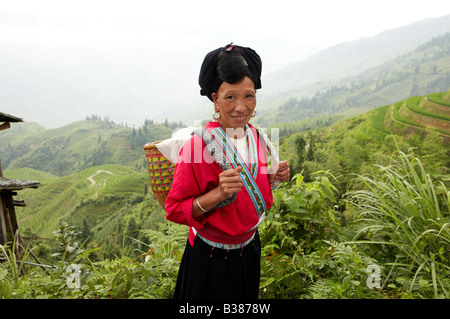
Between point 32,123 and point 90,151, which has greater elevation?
point 32,123

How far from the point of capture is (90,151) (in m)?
61.5

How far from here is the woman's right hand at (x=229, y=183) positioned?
1.06m

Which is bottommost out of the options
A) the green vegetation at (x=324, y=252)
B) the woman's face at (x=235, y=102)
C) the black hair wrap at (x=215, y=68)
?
the green vegetation at (x=324, y=252)

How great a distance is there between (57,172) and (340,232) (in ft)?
224

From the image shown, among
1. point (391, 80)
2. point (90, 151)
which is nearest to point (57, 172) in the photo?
point (90, 151)

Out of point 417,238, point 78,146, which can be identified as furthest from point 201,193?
point 78,146

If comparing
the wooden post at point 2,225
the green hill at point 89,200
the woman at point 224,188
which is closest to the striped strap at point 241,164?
the woman at point 224,188

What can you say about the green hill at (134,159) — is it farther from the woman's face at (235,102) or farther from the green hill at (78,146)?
the woman's face at (235,102)

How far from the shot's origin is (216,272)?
1287mm

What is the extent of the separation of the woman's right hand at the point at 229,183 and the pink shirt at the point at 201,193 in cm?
12

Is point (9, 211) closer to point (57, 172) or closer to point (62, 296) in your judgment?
point (62, 296)

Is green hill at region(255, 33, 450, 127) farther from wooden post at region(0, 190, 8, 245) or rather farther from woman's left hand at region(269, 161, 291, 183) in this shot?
wooden post at region(0, 190, 8, 245)

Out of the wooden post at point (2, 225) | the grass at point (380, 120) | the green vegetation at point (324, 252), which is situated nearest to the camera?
the green vegetation at point (324, 252)

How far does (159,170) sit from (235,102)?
2.85ft
